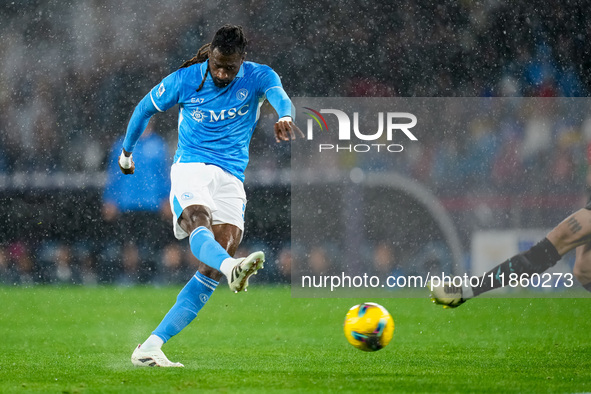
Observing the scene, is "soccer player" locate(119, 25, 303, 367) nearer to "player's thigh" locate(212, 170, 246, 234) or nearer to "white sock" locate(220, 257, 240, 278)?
"player's thigh" locate(212, 170, 246, 234)

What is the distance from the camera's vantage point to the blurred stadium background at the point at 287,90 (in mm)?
10922

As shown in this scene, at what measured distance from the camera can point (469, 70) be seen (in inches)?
503

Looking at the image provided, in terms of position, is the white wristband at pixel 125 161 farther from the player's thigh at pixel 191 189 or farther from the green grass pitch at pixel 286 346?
the green grass pitch at pixel 286 346

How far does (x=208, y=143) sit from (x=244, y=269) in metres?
1.34

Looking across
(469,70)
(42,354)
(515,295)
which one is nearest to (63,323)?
(42,354)

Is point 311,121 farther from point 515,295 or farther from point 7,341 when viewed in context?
point 7,341

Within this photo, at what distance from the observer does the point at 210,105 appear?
201 inches

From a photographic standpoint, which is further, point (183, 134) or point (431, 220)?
point (431, 220)

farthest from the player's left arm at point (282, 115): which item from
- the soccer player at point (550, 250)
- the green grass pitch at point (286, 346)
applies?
the soccer player at point (550, 250)

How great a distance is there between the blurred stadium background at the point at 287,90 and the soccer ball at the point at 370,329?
5.79m

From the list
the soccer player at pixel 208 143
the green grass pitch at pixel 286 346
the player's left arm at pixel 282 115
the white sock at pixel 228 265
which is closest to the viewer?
the white sock at pixel 228 265

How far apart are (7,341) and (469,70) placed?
847cm

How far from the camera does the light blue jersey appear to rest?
509 cm

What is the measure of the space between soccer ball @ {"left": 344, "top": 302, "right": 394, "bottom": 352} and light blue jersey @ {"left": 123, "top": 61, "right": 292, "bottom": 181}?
112 centimetres
